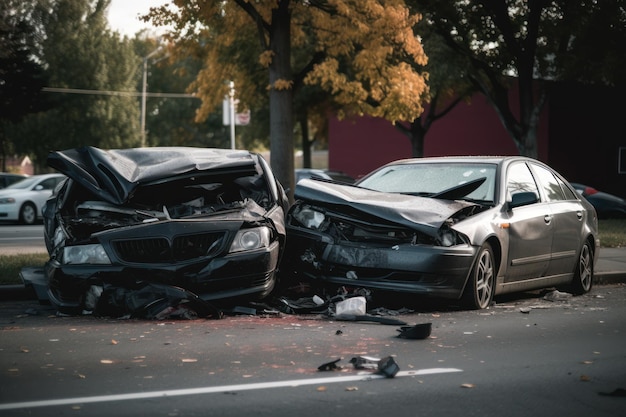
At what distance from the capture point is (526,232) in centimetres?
990

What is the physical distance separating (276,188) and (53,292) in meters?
2.41

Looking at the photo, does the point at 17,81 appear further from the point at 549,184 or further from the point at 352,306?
the point at 352,306

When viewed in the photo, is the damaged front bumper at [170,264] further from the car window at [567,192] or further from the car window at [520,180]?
the car window at [567,192]

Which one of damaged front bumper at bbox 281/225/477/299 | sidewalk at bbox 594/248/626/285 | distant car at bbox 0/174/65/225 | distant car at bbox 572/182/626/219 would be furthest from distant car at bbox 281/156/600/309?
distant car at bbox 572/182/626/219

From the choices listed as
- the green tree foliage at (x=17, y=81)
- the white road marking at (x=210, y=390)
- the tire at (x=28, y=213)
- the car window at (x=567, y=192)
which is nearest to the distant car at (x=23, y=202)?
the tire at (x=28, y=213)

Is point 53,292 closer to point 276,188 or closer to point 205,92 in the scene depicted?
point 276,188

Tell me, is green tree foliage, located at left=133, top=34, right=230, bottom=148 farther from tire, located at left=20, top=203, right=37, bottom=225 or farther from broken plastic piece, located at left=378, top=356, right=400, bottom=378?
broken plastic piece, located at left=378, top=356, right=400, bottom=378

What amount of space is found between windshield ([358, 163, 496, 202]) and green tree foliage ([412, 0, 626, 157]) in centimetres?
1504

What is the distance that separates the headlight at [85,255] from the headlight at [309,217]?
6.73ft

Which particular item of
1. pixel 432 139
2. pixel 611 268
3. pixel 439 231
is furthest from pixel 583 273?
pixel 432 139

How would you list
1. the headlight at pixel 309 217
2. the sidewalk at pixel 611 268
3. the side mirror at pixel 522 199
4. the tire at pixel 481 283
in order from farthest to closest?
the sidewalk at pixel 611 268
the side mirror at pixel 522 199
the headlight at pixel 309 217
the tire at pixel 481 283

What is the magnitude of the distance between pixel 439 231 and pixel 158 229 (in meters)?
2.46

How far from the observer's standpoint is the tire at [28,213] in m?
25.7

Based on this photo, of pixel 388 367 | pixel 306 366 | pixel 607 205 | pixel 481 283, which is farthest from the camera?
pixel 607 205
